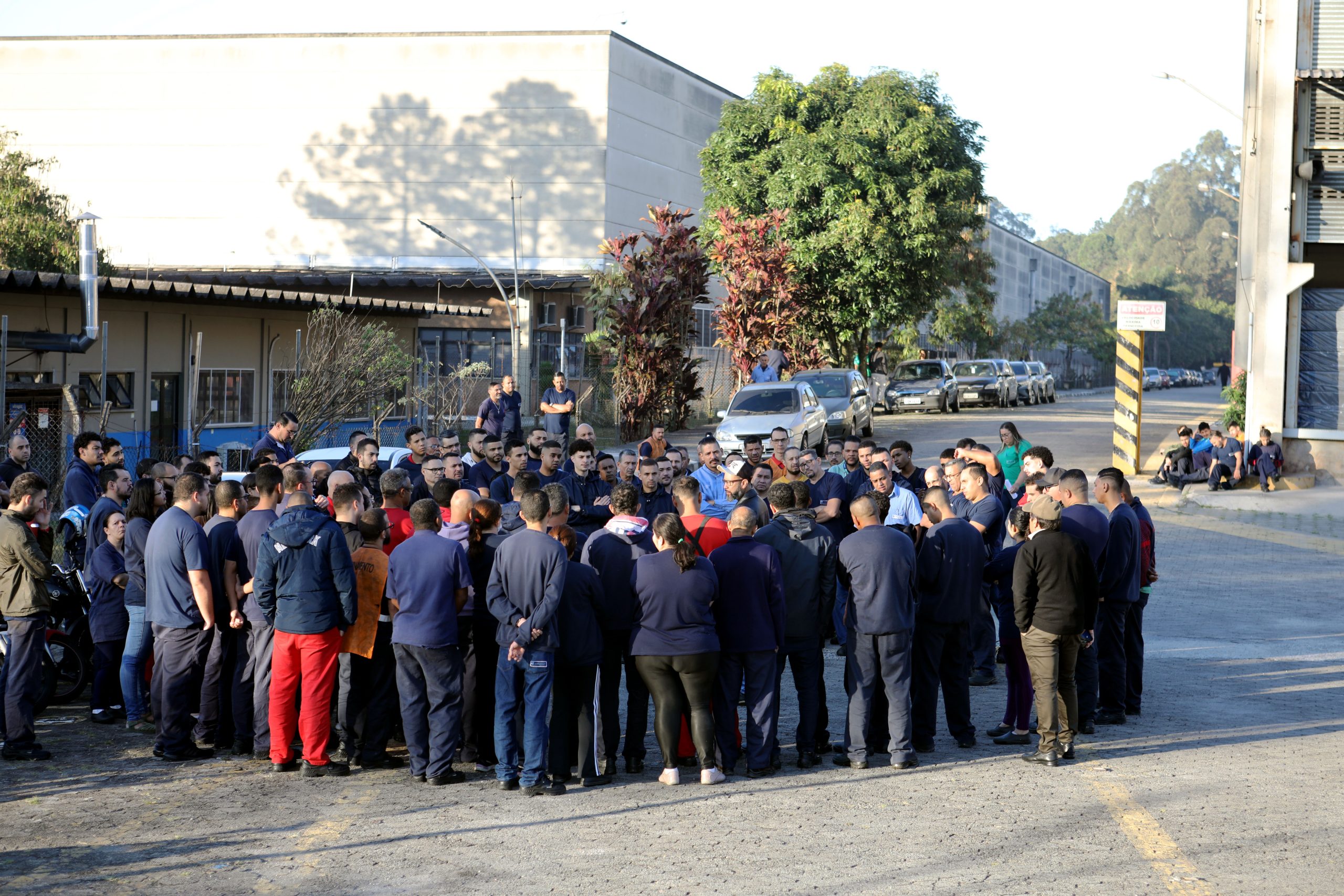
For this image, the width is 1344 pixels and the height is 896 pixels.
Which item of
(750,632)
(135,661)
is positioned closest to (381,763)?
(135,661)

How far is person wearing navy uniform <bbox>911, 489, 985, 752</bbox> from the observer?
28.1 feet

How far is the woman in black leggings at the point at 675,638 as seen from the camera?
305 inches

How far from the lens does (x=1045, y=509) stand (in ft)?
27.0

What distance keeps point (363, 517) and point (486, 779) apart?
1.85 meters

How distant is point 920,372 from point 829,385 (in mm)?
14633

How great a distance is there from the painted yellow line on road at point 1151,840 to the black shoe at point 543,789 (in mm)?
3208

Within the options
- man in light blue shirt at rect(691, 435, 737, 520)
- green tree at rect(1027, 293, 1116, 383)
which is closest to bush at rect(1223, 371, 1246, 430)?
man in light blue shirt at rect(691, 435, 737, 520)

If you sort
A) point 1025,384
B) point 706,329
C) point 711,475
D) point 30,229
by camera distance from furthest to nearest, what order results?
point 706,329 → point 1025,384 → point 30,229 → point 711,475

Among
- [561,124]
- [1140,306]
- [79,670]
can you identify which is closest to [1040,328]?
[561,124]

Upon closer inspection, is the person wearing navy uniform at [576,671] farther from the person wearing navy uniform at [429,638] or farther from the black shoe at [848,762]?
the black shoe at [848,762]

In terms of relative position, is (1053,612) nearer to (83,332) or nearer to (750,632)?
(750,632)

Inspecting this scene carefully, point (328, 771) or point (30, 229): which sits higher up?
point (30, 229)

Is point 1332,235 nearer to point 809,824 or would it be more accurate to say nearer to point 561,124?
point 809,824

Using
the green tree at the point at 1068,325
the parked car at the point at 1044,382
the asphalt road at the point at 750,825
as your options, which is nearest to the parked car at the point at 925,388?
the parked car at the point at 1044,382
